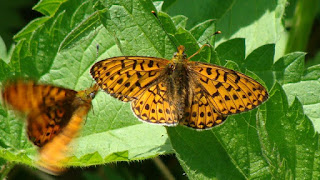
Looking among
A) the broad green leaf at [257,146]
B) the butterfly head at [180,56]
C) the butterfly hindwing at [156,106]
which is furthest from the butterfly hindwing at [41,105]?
the broad green leaf at [257,146]

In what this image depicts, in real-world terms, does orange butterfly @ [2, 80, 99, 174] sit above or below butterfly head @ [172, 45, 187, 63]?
below

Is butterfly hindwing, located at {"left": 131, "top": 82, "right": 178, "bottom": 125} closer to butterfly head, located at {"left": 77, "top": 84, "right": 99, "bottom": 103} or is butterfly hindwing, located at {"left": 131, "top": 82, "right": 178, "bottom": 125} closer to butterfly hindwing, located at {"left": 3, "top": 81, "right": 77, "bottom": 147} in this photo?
butterfly head, located at {"left": 77, "top": 84, "right": 99, "bottom": 103}

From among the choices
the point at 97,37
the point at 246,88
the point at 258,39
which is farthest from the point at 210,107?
the point at 258,39

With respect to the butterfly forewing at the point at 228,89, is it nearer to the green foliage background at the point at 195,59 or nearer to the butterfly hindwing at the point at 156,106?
the green foliage background at the point at 195,59

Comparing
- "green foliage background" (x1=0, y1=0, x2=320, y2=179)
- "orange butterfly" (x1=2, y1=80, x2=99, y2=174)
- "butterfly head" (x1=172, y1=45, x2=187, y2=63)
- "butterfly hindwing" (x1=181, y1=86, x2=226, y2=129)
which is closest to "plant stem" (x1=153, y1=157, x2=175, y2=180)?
"green foliage background" (x1=0, y1=0, x2=320, y2=179)

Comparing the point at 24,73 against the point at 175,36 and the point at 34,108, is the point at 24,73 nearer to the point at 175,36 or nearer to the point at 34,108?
the point at 34,108
